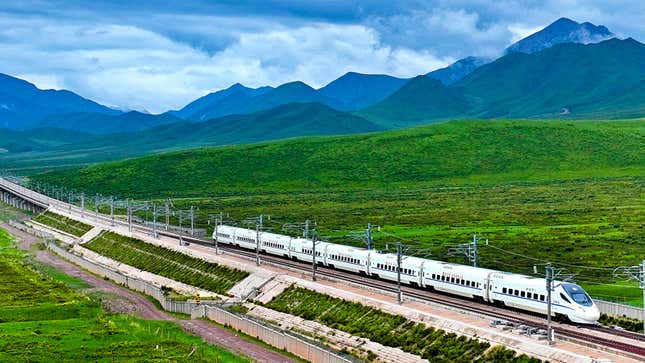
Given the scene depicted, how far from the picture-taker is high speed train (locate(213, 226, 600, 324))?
212 feet

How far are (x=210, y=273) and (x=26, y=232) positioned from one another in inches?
3636

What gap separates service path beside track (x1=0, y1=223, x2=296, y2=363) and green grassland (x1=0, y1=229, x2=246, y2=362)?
4.54 feet

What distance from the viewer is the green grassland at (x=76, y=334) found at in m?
65.2

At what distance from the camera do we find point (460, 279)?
77.7m

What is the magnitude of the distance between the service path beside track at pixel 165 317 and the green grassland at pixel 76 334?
4.54 feet

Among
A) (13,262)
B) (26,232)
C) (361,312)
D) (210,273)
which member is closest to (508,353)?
(361,312)

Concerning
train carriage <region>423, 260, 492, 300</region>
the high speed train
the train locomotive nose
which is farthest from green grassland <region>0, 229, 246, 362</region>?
the train locomotive nose

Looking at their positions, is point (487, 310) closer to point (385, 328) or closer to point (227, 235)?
point (385, 328)

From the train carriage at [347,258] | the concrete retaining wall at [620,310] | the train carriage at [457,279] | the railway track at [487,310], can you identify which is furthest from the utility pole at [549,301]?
the train carriage at [347,258]

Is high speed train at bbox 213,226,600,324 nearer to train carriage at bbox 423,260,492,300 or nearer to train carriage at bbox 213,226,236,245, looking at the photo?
train carriage at bbox 423,260,492,300

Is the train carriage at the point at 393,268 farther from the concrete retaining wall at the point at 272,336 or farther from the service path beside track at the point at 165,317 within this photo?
the service path beside track at the point at 165,317

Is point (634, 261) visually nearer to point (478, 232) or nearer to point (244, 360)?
point (478, 232)

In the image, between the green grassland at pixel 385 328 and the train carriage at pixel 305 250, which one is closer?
the green grassland at pixel 385 328

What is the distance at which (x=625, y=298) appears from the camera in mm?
85625
